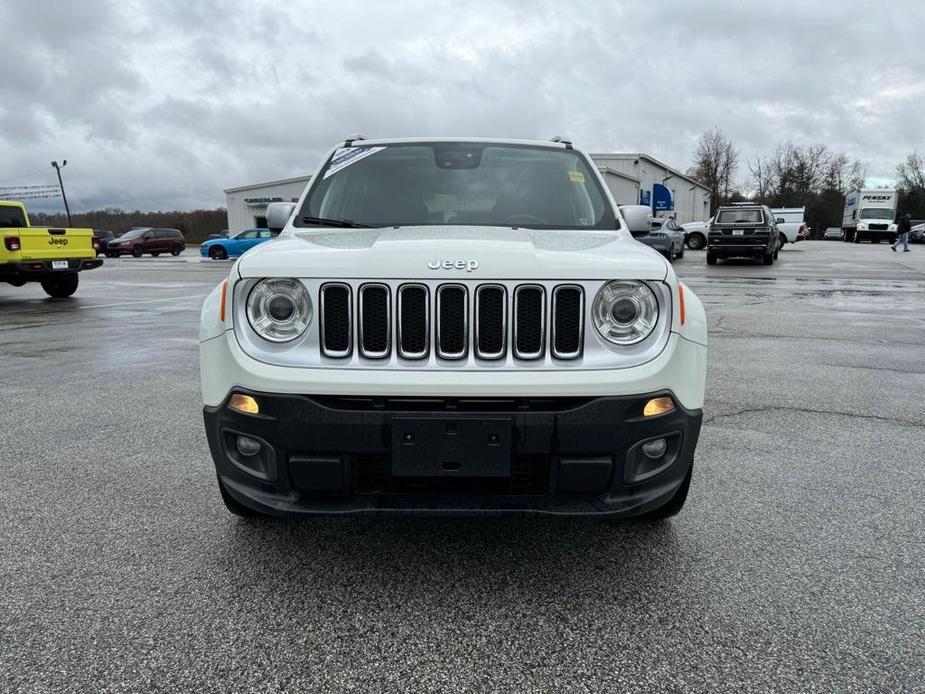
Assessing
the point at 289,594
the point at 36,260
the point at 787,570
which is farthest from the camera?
the point at 36,260

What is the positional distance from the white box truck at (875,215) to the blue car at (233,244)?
131 ft

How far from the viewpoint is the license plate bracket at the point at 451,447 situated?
7.41ft

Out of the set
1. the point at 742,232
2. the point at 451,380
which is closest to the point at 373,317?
the point at 451,380

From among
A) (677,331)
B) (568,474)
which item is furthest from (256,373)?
(677,331)

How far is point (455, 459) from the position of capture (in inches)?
89.5

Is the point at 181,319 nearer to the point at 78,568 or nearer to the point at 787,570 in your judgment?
the point at 78,568

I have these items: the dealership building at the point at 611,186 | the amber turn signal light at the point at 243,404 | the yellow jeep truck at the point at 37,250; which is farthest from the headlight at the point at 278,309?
the dealership building at the point at 611,186

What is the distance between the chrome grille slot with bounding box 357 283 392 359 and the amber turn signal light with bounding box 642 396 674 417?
0.89 metres

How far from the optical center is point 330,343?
2387mm

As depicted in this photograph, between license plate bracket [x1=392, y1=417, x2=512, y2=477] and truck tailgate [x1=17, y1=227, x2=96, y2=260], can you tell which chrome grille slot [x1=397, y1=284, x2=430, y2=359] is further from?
truck tailgate [x1=17, y1=227, x2=96, y2=260]

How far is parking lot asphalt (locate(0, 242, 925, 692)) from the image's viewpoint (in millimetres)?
2090

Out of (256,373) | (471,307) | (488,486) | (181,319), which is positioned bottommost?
(181,319)

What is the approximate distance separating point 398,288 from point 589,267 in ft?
2.14

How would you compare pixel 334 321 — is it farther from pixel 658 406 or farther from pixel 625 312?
pixel 658 406
